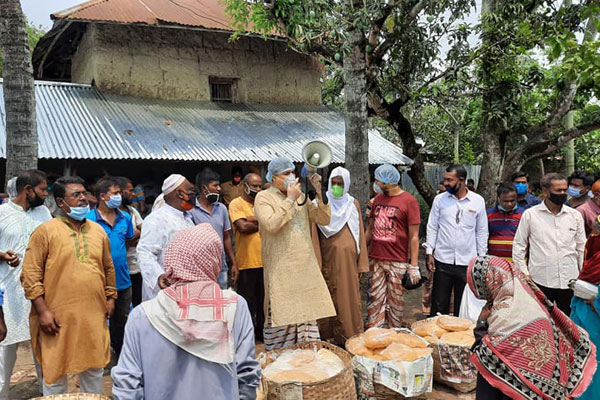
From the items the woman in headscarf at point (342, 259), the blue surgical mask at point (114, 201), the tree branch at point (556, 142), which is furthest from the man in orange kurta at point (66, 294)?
the tree branch at point (556, 142)

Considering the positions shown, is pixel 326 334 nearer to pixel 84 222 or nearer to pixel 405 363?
pixel 405 363

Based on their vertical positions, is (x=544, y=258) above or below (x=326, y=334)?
above

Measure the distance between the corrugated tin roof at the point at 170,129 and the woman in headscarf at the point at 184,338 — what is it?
624cm

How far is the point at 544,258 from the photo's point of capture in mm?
4188

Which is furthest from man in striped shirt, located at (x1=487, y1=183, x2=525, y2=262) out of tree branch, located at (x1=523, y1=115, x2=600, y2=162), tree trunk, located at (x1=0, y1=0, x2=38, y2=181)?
tree branch, located at (x1=523, y1=115, x2=600, y2=162)

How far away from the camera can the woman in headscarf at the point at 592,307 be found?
2.92 metres

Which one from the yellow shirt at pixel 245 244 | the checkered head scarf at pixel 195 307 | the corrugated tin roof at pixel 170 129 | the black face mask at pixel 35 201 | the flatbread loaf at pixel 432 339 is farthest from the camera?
the corrugated tin roof at pixel 170 129

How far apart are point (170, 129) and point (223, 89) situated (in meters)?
2.68

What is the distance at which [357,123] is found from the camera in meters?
6.70

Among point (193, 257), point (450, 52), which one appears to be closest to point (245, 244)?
point (193, 257)

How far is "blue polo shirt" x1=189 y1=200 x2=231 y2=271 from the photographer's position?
178 inches

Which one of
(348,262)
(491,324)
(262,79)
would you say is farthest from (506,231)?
(262,79)

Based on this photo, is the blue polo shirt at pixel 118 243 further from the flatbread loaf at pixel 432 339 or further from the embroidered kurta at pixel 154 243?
the flatbread loaf at pixel 432 339

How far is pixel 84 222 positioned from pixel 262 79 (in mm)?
8818
